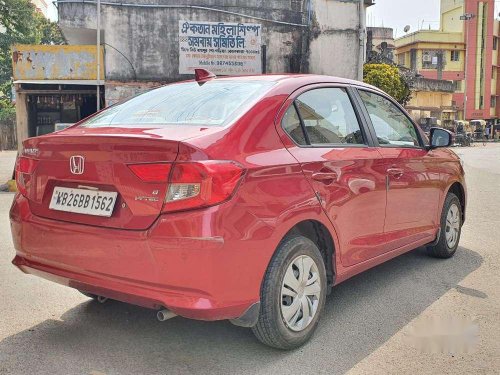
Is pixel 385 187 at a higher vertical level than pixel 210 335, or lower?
higher

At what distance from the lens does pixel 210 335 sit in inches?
133

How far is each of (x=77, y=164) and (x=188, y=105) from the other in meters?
0.85

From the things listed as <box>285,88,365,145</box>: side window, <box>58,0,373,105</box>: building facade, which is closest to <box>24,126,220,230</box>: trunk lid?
<box>285,88,365,145</box>: side window

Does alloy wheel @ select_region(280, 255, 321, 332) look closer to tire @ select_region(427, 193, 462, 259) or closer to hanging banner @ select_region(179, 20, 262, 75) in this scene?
tire @ select_region(427, 193, 462, 259)

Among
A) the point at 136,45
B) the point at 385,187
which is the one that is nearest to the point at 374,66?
the point at 136,45

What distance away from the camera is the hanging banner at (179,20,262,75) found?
1401 cm

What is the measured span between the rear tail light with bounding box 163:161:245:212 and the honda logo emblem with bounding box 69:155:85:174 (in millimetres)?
596

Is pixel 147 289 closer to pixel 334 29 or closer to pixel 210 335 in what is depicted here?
pixel 210 335

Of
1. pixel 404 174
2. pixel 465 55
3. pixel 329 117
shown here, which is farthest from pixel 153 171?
pixel 465 55

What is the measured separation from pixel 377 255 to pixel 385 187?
517mm

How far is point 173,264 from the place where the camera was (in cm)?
262

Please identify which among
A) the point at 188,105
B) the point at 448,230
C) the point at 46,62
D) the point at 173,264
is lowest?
the point at 448,230

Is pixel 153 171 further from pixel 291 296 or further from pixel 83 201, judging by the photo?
pixel 291 296

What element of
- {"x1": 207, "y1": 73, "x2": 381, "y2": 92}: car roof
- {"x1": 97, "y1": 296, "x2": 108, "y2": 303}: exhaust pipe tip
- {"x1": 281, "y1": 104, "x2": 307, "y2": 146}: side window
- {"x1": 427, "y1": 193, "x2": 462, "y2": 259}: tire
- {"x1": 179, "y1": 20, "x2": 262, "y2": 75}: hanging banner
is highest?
{"x1": 179, "y1": 20, "x2": 262, "y2": 75}: hanging banner
